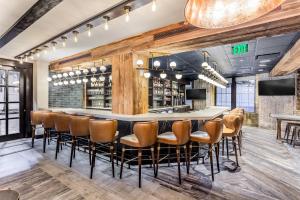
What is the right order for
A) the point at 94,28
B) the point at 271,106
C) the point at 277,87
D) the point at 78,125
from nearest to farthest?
1. the point at 94,28
2. the point at 78,125
3. the point at 277,87
4. the point at 271,106

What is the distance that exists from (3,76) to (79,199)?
16.2 ft

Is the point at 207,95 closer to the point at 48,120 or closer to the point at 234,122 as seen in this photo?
the point at 234,122

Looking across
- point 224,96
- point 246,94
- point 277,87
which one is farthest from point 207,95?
point 277,87

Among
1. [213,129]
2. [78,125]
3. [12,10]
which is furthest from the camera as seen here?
[78,125]

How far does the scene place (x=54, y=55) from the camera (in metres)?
4.99

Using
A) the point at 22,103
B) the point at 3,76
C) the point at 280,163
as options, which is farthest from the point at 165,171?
the point at 3,76

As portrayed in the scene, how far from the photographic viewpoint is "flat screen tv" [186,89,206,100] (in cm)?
1012

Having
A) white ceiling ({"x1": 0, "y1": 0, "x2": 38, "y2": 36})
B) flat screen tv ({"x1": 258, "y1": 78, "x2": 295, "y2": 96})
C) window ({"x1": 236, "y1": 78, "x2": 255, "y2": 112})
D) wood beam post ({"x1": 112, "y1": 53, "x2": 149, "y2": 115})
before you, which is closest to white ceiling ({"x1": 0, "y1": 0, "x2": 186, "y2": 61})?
white ceiling ({"x1": 0, "y1": 0, "x2": 38, "y2": 36})

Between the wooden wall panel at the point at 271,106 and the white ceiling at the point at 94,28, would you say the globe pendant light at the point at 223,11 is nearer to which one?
the white ceiling at the point at 94,28

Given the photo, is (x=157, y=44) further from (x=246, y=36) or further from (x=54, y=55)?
(x=54, y=55)

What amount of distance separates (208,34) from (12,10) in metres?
2.92

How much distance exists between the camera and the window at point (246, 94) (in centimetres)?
895

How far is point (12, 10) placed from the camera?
2.47m

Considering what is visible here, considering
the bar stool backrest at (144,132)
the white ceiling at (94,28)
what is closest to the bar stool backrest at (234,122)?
the bar stool backrest at (144,132)
